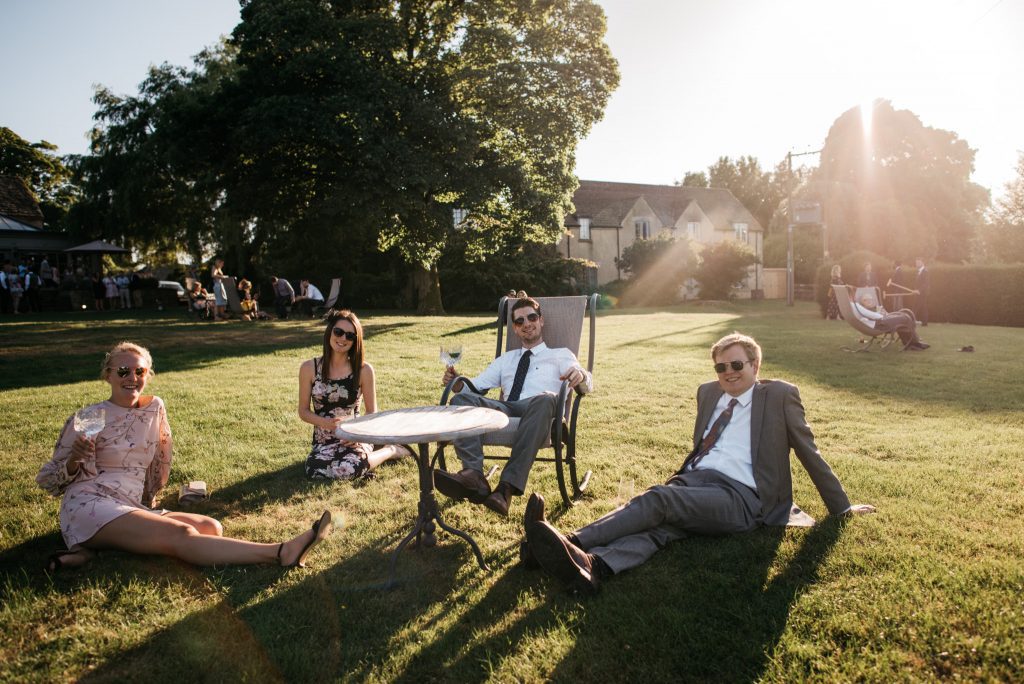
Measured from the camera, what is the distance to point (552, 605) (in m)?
3.16

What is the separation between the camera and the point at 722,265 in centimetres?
3609

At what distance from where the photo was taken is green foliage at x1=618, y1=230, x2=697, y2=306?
3545cm

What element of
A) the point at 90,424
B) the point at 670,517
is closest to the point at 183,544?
the point at 90,424

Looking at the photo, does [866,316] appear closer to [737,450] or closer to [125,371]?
[737,450]

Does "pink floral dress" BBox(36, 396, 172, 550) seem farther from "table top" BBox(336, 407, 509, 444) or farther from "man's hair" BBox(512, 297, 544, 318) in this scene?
"man's hair" BBox(512, 297, 544, 318)

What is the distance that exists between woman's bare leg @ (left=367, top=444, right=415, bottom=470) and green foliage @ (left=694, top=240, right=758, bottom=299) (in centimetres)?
3272

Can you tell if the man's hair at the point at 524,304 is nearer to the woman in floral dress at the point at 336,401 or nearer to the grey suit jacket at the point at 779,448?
the woman in floral dress at the point at 336,401

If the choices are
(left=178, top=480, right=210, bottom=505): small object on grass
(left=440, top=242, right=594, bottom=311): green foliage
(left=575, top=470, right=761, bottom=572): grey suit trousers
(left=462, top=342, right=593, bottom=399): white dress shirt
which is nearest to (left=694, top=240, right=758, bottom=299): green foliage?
(left=440, top=242, right=594, bottom=311): green foliage

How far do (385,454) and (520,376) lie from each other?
A: 143 centimetres

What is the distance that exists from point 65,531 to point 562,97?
20046 mm

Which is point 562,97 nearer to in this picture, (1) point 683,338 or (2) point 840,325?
(1) point 683,338

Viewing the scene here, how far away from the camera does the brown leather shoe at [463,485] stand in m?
3.89

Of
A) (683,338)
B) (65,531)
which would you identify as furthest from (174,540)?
(683,338)

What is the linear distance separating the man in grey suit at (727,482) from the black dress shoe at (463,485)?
61 centimetres
